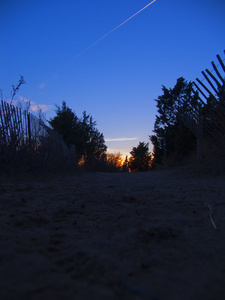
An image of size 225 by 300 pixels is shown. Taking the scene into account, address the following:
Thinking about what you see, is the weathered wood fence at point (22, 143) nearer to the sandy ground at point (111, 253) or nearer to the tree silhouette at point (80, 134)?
the sandy ground at point (111, 253)

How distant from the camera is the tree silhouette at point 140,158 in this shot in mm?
27620

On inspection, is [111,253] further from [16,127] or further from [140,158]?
[140,158]

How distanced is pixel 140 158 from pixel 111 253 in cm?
2757

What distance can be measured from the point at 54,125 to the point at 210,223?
544 inches

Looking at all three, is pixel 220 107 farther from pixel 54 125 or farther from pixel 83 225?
pixel 54 125

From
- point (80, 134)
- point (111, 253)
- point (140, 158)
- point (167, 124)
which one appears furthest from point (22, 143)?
point (140, 158)

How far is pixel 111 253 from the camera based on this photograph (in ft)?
3.50

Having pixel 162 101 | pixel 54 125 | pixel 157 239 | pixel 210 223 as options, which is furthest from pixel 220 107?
pixel 162 101

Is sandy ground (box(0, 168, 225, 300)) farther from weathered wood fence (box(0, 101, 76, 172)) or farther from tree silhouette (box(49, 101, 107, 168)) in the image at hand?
tree silhouette (box(49, 101, 107, 168))

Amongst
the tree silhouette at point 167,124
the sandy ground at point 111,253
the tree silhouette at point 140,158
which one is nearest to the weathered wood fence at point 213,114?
the sandy ground at point 111,253

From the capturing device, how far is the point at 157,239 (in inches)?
49.5

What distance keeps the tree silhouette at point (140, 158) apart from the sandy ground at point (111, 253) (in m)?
25.8

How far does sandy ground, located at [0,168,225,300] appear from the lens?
758 mm

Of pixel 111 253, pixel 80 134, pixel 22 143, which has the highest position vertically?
pixel 80 134
